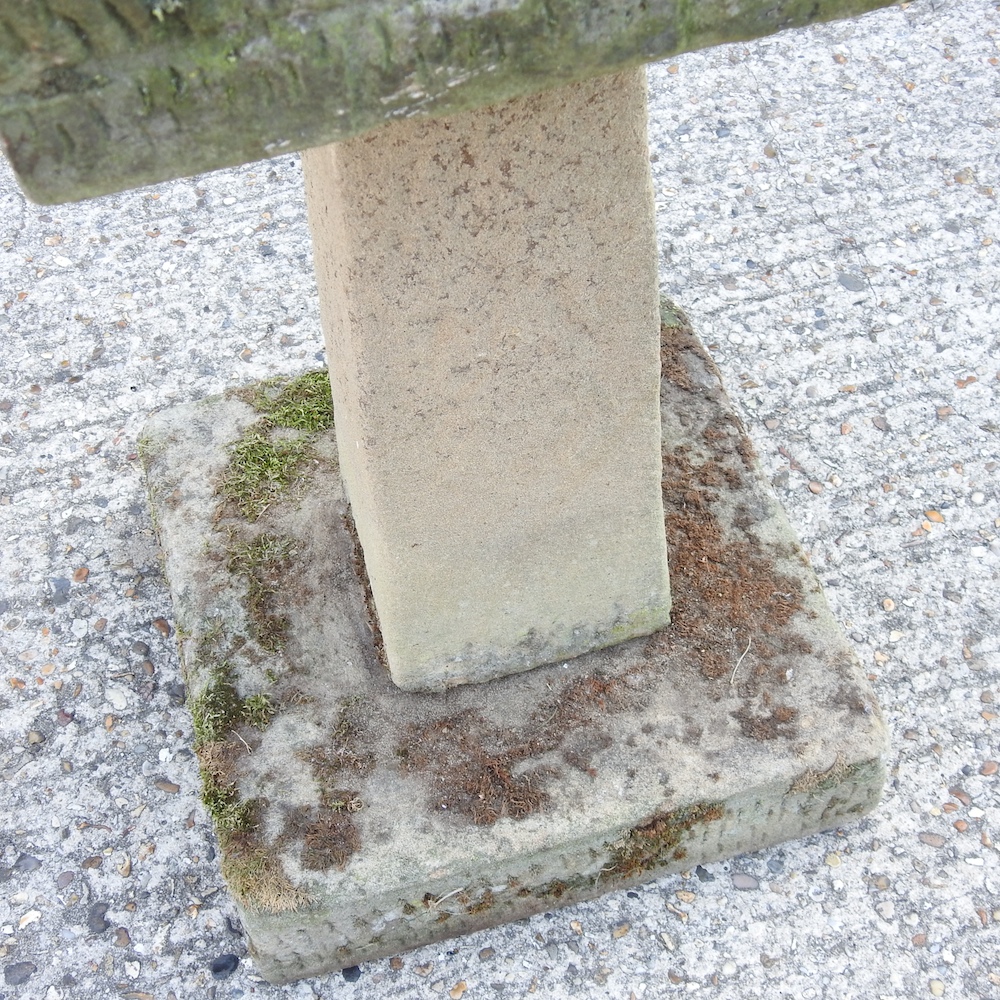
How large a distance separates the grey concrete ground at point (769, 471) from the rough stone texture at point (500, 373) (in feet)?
2.10

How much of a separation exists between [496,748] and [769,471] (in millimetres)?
1232

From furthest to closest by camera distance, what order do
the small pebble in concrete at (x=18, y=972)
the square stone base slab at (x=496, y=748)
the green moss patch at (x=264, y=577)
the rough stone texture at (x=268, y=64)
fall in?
the green moss patch at (x=264, y=577) < the small pebble in concrete at (x=18, y=972) < the square stone base slab at (x=496, y=748) < the rough stone texture at (x=268, y=64)

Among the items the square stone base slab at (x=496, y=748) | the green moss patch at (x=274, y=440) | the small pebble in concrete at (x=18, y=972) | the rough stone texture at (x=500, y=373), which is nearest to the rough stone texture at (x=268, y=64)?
the rough stone texture at (x=500, y=373)

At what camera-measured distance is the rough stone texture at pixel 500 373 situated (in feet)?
5.91

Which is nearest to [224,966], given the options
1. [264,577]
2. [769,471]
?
[264,577]

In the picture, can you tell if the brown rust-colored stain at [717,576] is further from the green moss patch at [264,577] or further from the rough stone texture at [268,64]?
the rough stone texture at [268,64]

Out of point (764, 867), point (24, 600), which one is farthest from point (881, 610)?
point (24, 600)

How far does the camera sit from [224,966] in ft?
8.41

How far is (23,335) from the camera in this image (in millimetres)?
3840

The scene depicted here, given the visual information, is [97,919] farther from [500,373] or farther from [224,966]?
[500,373]

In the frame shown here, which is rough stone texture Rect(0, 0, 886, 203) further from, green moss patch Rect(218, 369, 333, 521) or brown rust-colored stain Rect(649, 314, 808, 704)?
green moss patch Rect(218, 369, 333, 521)

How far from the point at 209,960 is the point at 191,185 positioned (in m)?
2.72

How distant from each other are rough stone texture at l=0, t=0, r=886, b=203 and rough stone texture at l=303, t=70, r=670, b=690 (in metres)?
0.43

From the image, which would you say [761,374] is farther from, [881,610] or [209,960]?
[209,960]
